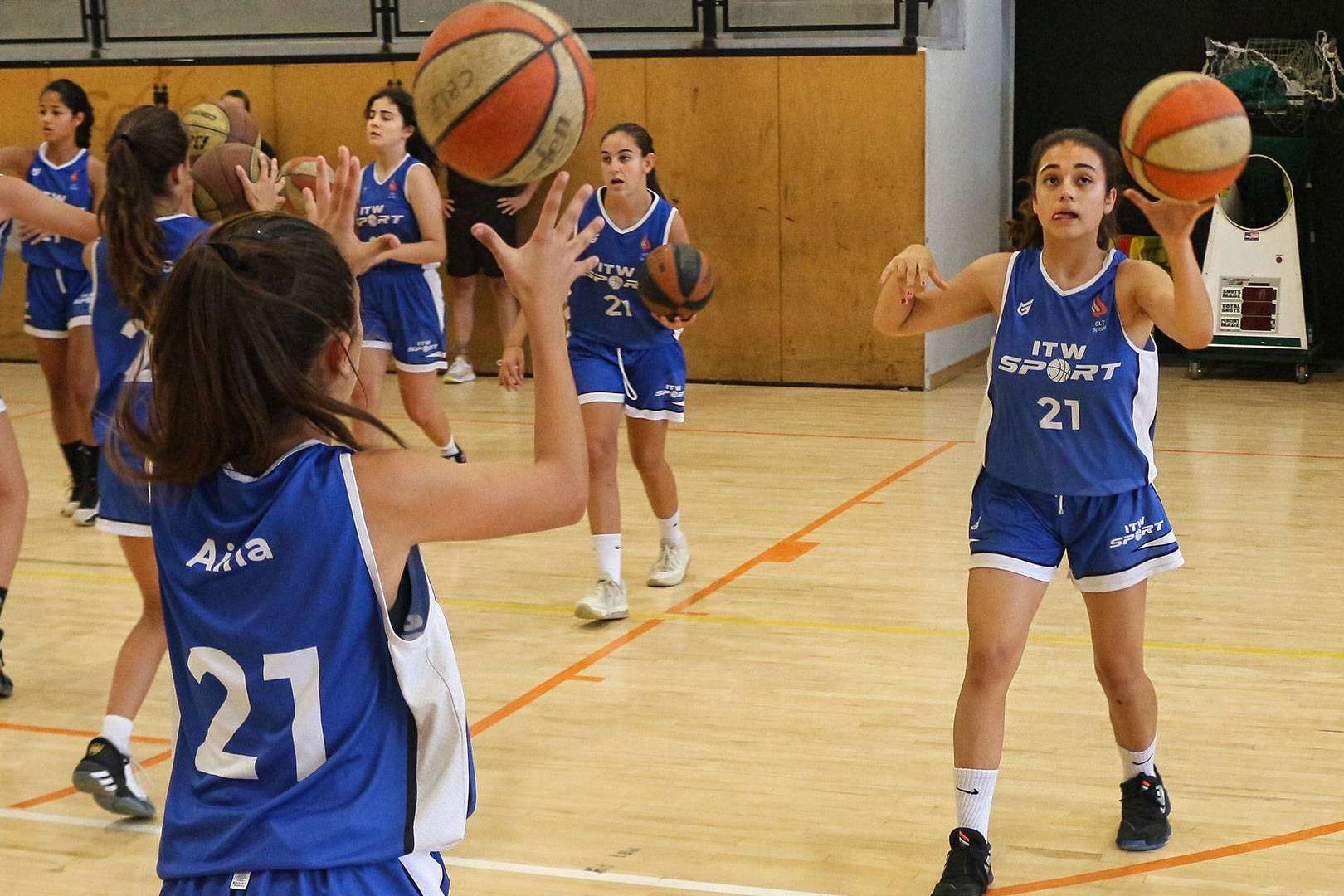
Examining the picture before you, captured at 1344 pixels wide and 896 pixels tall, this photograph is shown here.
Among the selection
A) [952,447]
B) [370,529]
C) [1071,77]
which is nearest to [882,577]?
[952,447]

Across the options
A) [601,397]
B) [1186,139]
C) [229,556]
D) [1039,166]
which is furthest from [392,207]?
[229,556]

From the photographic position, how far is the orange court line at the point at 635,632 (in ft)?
15.5

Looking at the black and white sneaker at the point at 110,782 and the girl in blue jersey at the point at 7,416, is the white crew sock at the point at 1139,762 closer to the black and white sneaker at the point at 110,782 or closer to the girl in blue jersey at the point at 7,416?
the black and white sneaker at the point at 110,782

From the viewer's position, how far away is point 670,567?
20.0 ft

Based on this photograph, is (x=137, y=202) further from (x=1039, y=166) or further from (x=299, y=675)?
(x=299, y=675)

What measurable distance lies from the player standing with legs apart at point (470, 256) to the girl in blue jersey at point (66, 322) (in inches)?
130

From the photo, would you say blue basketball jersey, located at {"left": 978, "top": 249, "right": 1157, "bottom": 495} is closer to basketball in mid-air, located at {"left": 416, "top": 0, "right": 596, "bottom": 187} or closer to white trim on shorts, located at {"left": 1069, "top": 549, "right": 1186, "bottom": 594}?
white trim on shorts, located at {"left": 1069, "top": 549, "right": 1186, "bottom": 594}

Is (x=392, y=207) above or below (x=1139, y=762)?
above

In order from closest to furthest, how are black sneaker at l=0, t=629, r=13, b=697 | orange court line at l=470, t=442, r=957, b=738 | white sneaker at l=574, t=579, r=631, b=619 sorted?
1. orange court line at l=470, t=442, r=957, b=738
2. black sneaker at l=0, t=629, r=13, b=697
3. white sneaker at l=574, t=579, r=631, b=619

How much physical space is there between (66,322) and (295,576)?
6.03 meters

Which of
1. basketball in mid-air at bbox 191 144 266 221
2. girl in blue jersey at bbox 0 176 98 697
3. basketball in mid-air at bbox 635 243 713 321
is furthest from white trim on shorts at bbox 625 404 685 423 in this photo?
girl in blue jersey at bbox 0 176 98 697

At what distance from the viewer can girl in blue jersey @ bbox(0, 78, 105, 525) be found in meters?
7.19

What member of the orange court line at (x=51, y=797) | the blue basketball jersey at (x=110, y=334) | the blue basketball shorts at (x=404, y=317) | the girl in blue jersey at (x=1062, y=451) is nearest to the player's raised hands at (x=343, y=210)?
the girl in blue jersey at (x=1062, y=451)

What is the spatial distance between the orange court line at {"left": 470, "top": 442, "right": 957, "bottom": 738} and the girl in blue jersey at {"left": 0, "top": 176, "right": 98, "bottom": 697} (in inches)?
54.5
